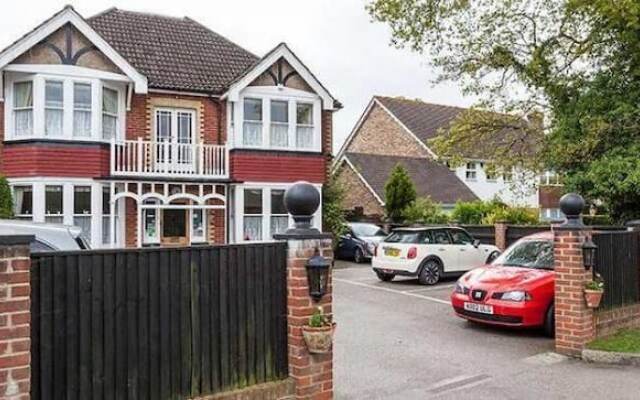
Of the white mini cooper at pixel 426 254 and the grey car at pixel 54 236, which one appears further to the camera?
the white mini cooper at pixel 426 254

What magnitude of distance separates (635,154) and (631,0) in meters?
3.24

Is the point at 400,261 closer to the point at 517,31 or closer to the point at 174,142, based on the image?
the point at 517,31

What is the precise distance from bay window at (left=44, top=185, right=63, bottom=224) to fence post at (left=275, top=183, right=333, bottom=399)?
13.9m

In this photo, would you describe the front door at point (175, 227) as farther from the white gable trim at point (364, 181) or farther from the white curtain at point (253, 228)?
the white gable trim at point (364, 181)

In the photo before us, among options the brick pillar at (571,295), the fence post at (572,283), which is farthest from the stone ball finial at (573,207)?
the brick pillar at (571,295)

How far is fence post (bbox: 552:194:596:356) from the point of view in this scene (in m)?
7.92

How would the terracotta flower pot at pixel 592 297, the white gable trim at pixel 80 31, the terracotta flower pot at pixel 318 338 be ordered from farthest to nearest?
the white gable trim at pixel 80 31
the terracotta flower pot at pixel 592 297
the terracotta flower pot at pixel 318 338

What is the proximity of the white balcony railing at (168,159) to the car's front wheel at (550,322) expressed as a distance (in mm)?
12257

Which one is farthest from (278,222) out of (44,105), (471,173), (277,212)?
(471,173)

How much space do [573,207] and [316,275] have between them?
15.4ft

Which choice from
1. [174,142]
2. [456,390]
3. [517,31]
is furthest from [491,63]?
[456,390]

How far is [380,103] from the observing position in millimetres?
36969

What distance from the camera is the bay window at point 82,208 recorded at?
1722 cm

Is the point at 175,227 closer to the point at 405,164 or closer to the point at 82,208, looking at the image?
the point at 82,208
